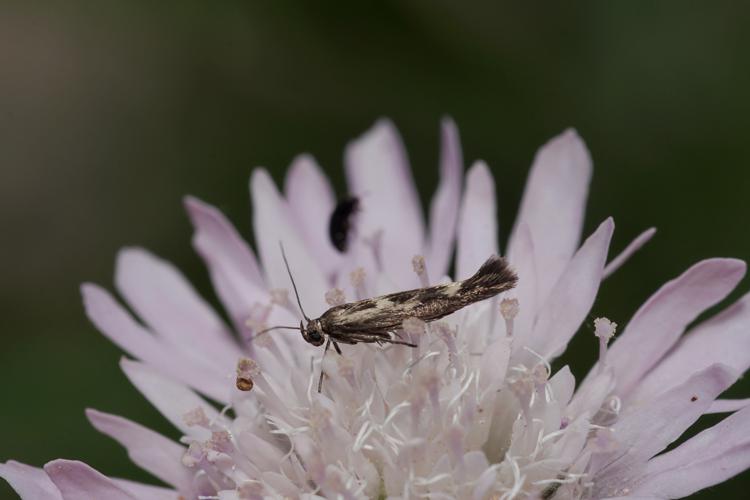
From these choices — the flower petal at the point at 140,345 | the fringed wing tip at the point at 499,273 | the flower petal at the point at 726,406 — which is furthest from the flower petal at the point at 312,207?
the flower petal at the point at 726,406

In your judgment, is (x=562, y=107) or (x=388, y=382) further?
(x=562, y=107)

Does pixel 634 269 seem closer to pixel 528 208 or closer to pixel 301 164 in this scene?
pixel 528 208

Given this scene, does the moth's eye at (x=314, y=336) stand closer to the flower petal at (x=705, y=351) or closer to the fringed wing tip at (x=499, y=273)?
the fringed wing tip at (x=499, y=273)

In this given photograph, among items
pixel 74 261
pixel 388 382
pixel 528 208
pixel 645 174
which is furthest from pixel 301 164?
pixel 74 261

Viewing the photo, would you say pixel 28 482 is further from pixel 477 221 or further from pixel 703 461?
pixel 703 461

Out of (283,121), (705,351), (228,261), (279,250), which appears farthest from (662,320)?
(283,121)

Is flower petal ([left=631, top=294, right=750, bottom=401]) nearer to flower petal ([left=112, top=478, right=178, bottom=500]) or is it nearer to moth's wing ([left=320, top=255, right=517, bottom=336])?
moth's wing ([left=320, top=255, right=517, bottom=336])
